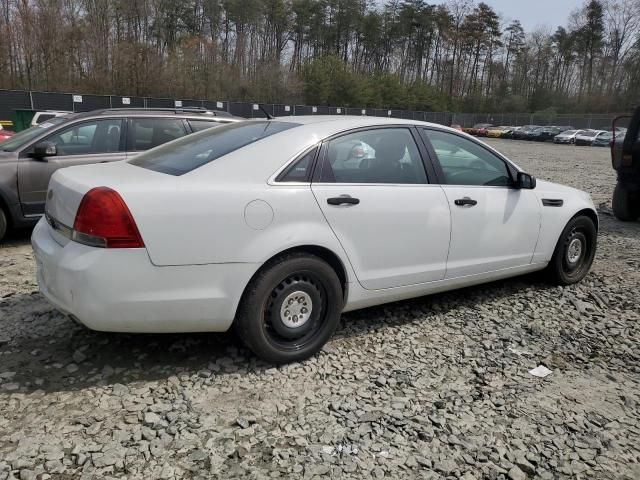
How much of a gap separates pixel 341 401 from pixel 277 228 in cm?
108

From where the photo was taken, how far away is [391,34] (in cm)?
7931

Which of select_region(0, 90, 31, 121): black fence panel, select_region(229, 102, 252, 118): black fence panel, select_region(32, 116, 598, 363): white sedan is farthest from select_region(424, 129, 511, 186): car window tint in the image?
select_region(229, 102, 252, 118): black fence panel

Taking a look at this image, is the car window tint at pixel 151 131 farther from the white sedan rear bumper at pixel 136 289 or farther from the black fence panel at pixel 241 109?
the black fence panel at pixel 241 109

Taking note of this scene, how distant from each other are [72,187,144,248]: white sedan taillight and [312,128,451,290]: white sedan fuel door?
3.73 feet

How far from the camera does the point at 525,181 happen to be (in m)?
4.53

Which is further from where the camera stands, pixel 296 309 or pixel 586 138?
pixel 586 138

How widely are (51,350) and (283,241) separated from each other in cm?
173

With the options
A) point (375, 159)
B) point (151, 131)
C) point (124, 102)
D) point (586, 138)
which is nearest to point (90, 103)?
point (124, 102)

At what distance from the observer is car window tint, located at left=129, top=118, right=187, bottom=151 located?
6.84 metres

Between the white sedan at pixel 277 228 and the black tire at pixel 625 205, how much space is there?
201 inches

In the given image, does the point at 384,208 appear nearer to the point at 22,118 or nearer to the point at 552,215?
the point at 552,215

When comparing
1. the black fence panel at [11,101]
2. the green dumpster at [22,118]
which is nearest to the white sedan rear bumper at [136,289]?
the green dumpster at [22,118]

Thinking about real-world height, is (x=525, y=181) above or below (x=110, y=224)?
above

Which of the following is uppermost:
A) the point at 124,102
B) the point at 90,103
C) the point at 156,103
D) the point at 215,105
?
the point at 215,105
